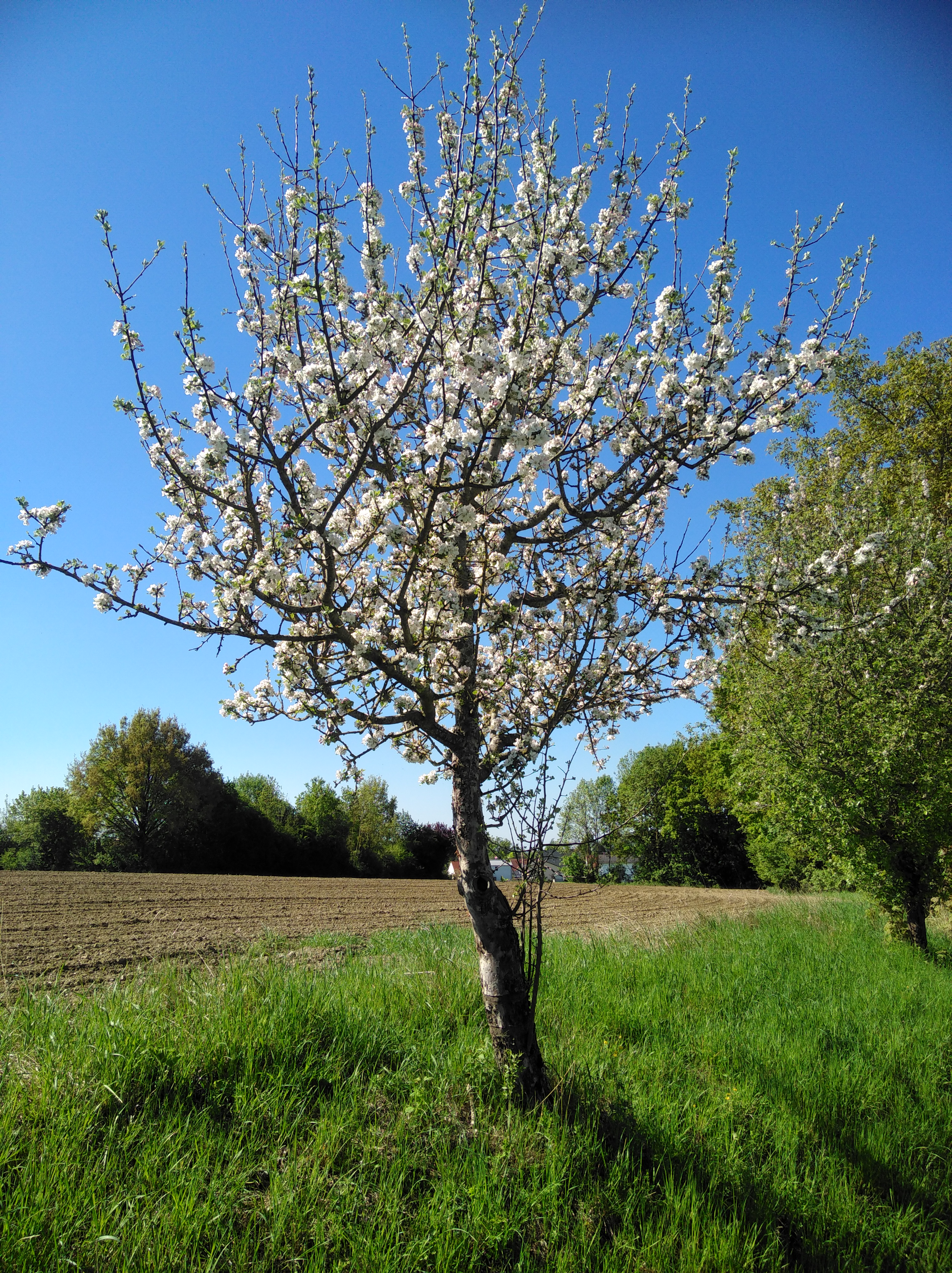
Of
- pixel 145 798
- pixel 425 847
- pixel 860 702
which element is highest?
pixel 860 702

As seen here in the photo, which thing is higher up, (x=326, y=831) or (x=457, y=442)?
(x=457, y=442)

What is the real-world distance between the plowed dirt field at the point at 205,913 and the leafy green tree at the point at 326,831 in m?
11.7

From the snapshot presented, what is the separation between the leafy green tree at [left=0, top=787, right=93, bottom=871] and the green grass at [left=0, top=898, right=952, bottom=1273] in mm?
36967

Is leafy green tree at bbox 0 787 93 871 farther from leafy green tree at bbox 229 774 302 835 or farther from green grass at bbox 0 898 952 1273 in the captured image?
green grass at bbox 0 898 952 1273

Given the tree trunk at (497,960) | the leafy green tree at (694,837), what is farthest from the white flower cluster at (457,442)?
the leafy green tree at (694,837)

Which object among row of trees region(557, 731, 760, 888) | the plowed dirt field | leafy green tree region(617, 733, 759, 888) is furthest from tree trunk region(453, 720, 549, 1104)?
leafy green tree region(617, 733, 759, 888)

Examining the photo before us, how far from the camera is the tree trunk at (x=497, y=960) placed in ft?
13.5

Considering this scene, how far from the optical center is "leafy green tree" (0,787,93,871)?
34469 millimetres

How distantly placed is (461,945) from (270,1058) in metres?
4.59

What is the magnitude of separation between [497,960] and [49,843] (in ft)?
132

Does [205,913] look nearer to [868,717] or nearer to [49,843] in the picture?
[868,717]

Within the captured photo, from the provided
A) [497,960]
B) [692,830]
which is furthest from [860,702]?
[692,830]

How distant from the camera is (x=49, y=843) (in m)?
34.7

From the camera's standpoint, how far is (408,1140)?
354 centimetres
